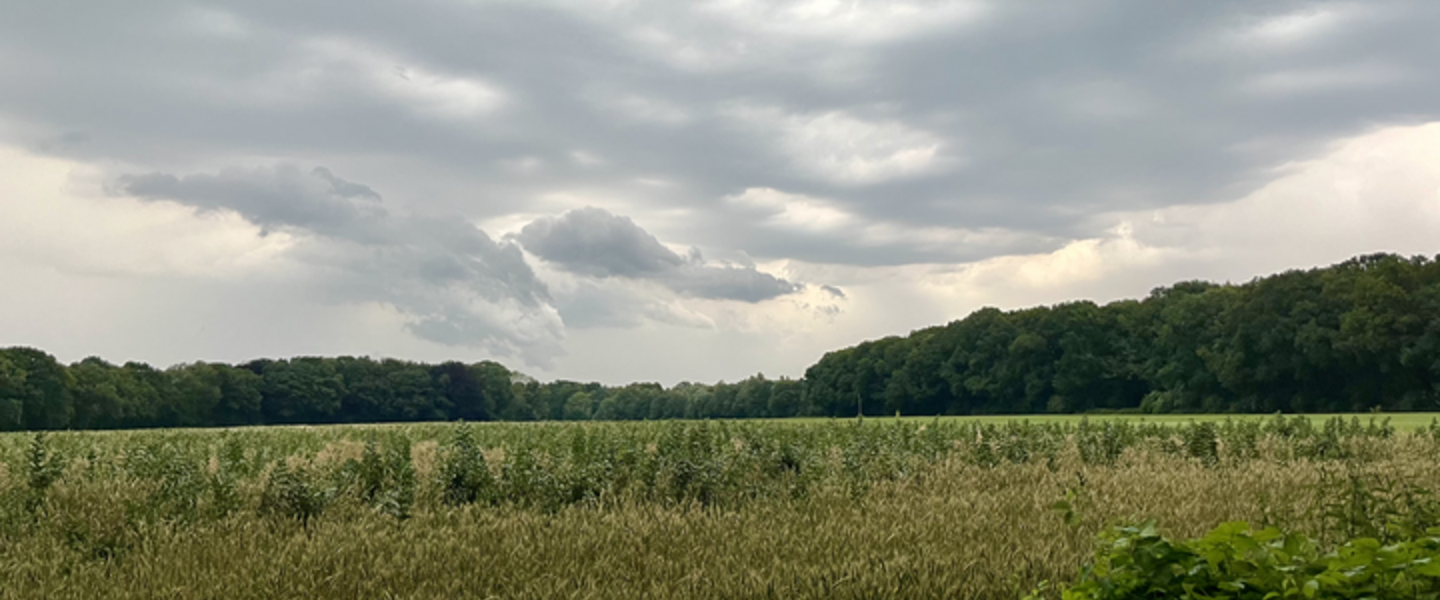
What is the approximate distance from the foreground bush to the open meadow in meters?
0.81

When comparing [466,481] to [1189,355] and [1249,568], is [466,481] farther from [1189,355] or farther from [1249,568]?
[1189,355]

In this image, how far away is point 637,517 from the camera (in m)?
8.44

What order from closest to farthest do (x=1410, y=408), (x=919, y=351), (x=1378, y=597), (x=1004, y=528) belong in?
1. (x=1378, y=597)
2. (x=1004, y=528)
3. (x=1410, y=408)
4. (x=919, y=351)

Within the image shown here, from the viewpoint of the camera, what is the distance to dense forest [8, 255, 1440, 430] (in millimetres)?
59188

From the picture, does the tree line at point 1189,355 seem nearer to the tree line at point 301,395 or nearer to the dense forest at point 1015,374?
the dense forest at point 1015,374

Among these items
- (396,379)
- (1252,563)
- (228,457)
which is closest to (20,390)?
(396,379)

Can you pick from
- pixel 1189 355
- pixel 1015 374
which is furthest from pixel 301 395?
pixel 1189 355

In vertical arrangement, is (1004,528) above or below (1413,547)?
below

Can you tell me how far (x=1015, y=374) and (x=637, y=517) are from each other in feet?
261

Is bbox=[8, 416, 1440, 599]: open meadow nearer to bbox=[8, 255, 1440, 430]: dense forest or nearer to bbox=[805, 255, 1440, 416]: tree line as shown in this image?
bbox=[805, 255, 1440, 416]: tree line

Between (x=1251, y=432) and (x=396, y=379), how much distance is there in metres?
88.0

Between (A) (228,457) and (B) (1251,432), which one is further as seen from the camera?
(B) (1251,432)

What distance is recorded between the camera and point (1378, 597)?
3566mm

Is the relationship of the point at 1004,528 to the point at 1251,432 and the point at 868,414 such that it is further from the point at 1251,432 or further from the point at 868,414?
the point at 868,414
